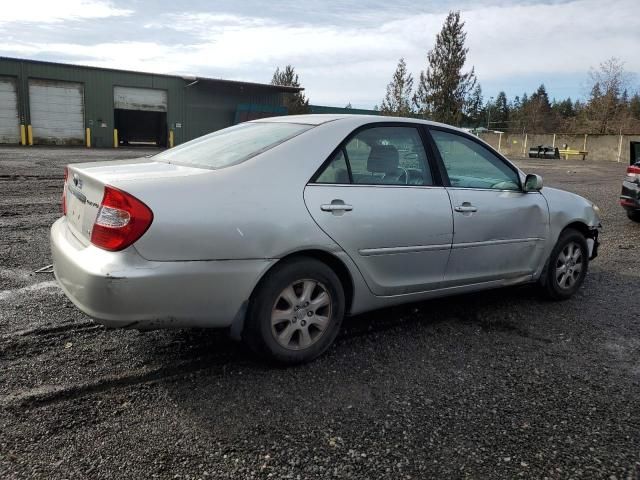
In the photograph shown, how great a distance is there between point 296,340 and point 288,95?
42.2 m

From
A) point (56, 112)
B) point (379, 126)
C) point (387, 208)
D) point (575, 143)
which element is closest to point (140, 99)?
point (56, 112)

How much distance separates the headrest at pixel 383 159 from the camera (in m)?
3.76

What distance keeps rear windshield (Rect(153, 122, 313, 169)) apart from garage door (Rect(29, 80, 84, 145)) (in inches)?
1326

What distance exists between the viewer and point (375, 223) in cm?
353

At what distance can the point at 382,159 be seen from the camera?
3.84 meters

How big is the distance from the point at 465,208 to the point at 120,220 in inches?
97.9

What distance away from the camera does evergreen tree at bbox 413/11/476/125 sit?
140 ft

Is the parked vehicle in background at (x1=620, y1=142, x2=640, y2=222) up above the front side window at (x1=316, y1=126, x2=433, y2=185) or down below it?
below

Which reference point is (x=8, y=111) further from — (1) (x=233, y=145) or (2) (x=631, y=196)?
(1) (x=233, y=145)

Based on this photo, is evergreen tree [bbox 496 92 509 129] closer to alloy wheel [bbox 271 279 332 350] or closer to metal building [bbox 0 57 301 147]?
metal building [bbox 0 57 301 147]

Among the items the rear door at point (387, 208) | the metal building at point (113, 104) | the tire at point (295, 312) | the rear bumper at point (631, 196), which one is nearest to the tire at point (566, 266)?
the rear door at point (387, 208)

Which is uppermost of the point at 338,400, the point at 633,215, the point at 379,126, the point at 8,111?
the point at 8,111

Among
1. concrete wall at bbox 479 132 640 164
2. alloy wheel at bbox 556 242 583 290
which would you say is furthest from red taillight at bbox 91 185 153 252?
concrete wall at bbox 479 132 640 164

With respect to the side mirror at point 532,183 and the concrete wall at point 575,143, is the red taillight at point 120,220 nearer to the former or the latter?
the side mirror at point 532,183
